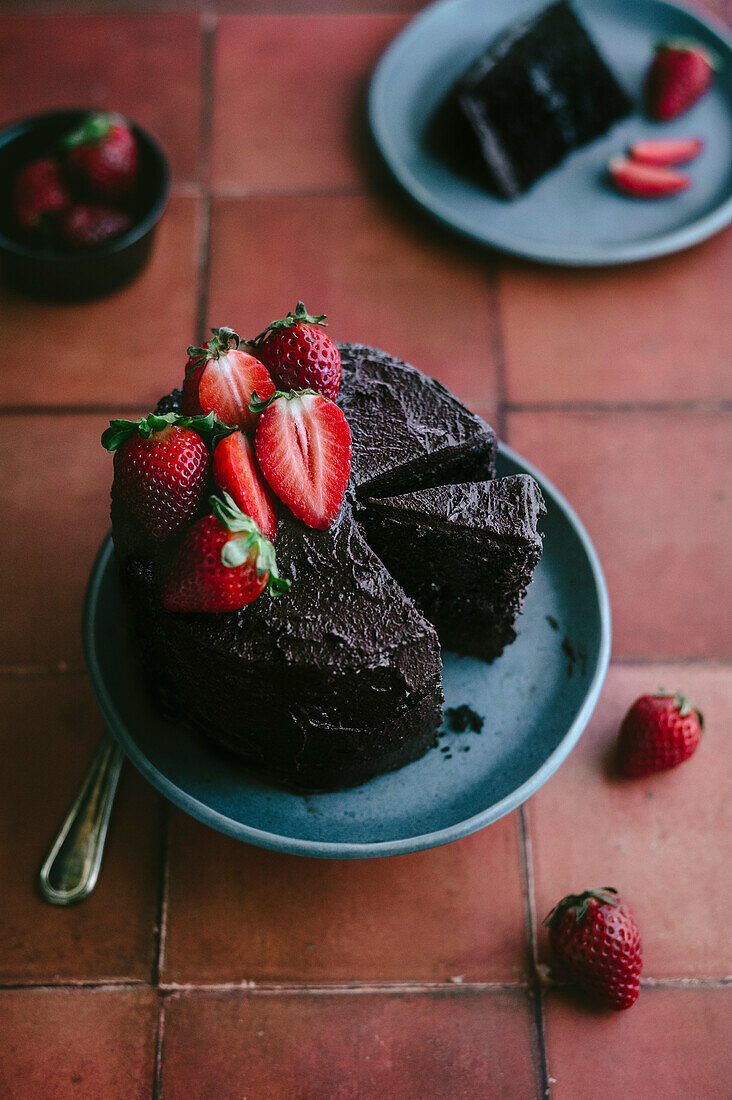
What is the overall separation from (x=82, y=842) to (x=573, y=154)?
216 centimetres

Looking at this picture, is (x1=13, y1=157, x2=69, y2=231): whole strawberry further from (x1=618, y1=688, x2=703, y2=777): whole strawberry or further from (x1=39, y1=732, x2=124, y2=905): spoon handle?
(x1=618, y1=688, x2=703, y2=777): whole strawberry

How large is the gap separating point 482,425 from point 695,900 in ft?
3.22

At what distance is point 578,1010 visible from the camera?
1.69 m

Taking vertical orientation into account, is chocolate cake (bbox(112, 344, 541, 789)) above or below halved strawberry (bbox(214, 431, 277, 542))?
below

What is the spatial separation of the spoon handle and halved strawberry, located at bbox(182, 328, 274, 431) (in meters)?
0.74

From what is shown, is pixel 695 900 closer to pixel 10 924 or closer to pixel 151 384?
pixel 10 924

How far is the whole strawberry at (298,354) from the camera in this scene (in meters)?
1.51

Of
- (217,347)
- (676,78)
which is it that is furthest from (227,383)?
(676,78)

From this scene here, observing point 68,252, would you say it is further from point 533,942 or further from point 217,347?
point 533,942

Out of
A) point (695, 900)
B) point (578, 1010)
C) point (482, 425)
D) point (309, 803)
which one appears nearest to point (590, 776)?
point (695, 900)

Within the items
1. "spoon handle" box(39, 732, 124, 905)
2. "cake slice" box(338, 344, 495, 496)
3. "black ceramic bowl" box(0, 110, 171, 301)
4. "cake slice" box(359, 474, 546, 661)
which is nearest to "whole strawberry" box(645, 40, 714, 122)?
"black ceramic bowl" box(0, 110, 171, 301)

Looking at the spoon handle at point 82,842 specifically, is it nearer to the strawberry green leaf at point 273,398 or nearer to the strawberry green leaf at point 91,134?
the strawberry green leaf at point 273,398

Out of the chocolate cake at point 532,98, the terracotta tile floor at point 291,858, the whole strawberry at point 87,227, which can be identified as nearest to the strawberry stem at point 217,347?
the terracotta tile floor at point 291,858

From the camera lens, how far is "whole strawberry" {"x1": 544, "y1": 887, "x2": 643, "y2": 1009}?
5.33 ft
